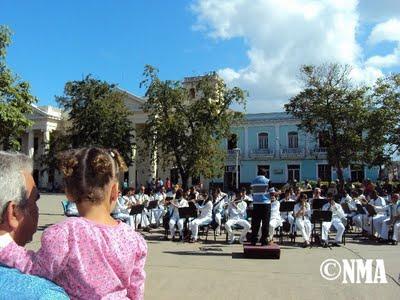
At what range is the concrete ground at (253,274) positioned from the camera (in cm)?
797

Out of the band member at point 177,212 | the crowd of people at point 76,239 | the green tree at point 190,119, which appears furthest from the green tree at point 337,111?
the crowd of people at point 76,239

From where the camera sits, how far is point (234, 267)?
10523 mm

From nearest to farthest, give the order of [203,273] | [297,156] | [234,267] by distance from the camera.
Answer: [203,273] → [234,267] → [297,156]

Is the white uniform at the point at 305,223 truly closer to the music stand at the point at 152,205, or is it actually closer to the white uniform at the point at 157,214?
the music stand at the point at 152,205

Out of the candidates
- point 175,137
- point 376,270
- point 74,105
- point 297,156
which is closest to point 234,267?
point 376,270

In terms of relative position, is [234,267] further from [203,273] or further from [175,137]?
[175,137]

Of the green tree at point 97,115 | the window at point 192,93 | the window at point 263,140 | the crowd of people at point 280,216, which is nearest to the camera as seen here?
the crowd of people at point 280,216

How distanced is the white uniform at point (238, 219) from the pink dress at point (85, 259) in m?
12.9

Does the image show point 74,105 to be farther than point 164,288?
Yes

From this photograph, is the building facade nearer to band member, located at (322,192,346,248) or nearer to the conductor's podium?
band member, located at (322,192,346,248)

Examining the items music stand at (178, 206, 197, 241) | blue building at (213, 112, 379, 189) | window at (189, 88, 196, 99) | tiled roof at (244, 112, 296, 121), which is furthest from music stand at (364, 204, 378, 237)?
tiled roof at (244, 112, 296, 121)

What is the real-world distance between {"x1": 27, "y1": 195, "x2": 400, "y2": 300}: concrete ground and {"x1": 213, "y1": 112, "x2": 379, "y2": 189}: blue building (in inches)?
1575

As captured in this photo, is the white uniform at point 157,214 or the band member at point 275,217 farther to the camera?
the white uniform at point 157,214

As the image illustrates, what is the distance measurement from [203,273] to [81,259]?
7.89 metres
